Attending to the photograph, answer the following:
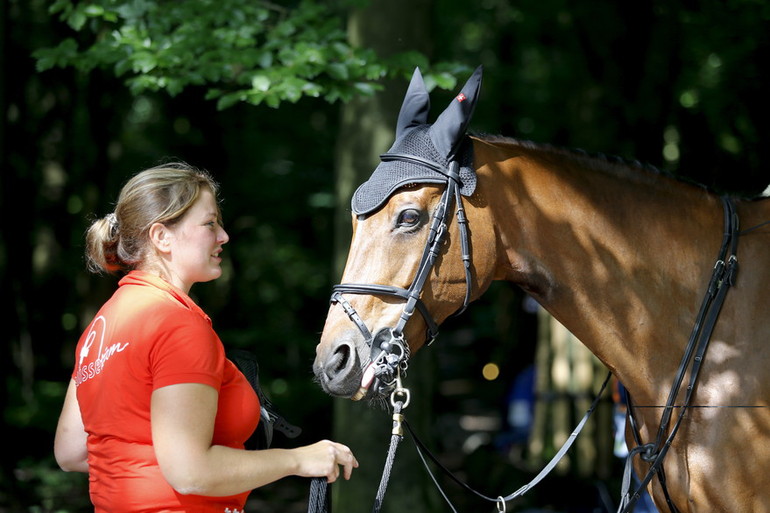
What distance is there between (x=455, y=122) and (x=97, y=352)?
143cm

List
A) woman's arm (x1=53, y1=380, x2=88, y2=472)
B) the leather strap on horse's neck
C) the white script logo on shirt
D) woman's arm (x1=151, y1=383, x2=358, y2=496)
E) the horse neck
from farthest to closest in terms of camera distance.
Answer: the horse neck
the leather strap on horse's neck
woman's arm (x1=53, y1=380, x2=88, y2=472)
the white script logo on shirt
woman's arm (x1=151, y1=383, x2=358, y2=496)

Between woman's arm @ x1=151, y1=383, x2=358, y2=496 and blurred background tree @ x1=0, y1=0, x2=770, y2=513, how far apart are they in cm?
134

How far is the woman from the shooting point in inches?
87.3

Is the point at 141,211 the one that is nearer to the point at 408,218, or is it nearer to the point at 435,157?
the point at 408,218

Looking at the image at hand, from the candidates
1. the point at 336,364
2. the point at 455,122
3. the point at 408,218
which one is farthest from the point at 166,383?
the point at 455,122

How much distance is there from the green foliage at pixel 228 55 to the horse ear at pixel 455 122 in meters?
1.82

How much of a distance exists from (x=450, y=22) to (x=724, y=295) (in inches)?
425

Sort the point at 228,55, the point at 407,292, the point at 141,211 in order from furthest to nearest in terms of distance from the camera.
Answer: the point at 228,55 < the point at 407,292 < the point at 141,211

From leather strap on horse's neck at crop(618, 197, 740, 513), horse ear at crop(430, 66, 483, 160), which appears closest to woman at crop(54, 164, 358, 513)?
horse ear at crop(430, 66, 483, 160)

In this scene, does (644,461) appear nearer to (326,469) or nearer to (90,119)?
(326,469)

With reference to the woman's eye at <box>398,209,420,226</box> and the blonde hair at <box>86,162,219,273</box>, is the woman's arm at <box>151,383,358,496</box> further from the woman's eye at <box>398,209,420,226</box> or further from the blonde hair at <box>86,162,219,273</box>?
the woman's eye at <box>398,209,420,226</box>

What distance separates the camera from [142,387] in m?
2.30

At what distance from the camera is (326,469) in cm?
241

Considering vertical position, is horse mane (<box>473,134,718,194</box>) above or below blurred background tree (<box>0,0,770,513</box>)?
above
